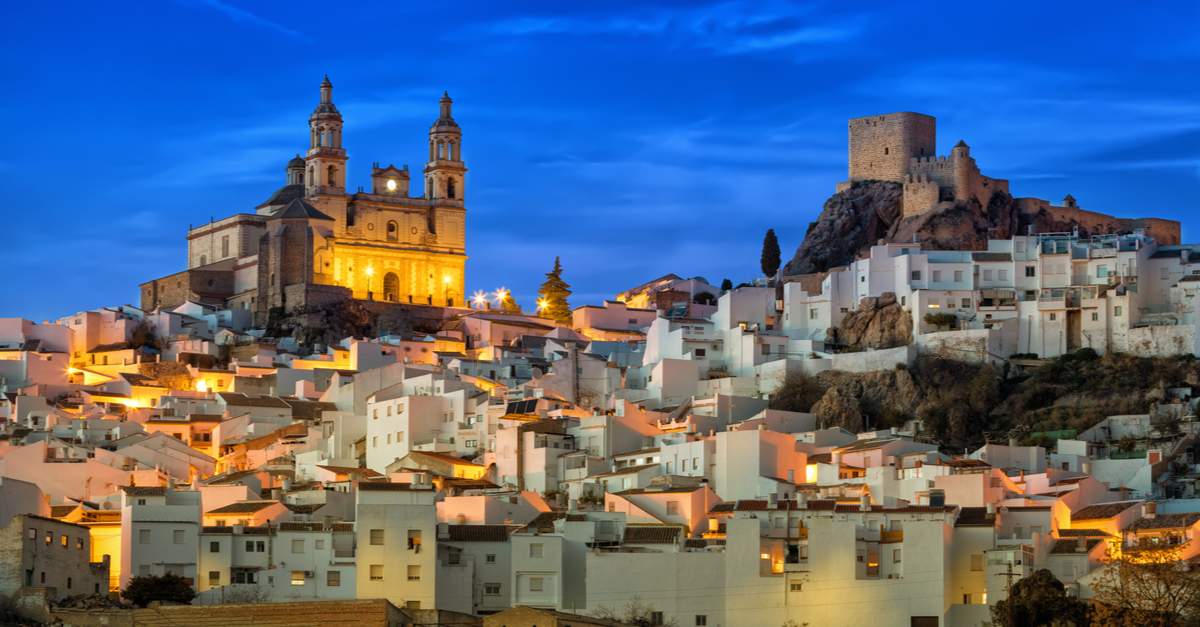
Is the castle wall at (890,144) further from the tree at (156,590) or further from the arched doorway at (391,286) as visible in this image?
the tree at (156,590)

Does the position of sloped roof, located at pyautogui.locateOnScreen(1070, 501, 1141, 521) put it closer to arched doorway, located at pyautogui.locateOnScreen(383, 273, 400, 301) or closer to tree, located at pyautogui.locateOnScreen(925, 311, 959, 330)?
tree, located at pyautogui.locateOnScreen(925, 311, 959, 330)

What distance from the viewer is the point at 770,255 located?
3533 inches

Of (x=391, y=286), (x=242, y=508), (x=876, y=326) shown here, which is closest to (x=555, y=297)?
(x=391, y=286)

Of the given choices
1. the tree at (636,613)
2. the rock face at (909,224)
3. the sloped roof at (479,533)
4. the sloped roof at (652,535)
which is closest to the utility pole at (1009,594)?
the tree at (636,613)

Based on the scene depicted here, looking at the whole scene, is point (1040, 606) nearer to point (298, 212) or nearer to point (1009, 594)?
point (1009, 594)

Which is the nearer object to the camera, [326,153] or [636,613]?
[636,613]

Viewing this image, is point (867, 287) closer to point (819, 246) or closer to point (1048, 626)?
point (819, 246)

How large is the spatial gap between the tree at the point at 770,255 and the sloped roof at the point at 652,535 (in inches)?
1600

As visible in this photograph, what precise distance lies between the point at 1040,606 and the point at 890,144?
4926cm

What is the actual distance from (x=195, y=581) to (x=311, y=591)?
2922 mm

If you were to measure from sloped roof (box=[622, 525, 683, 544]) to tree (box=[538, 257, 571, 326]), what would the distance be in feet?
149

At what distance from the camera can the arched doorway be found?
9506 centimetres

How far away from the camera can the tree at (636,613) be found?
46.0 metres

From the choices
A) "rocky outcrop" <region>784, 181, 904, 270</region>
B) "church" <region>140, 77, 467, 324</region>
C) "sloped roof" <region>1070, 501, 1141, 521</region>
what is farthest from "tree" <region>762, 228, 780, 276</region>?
"sloped roof" <region>1070, 501, 1141, 521</region>
